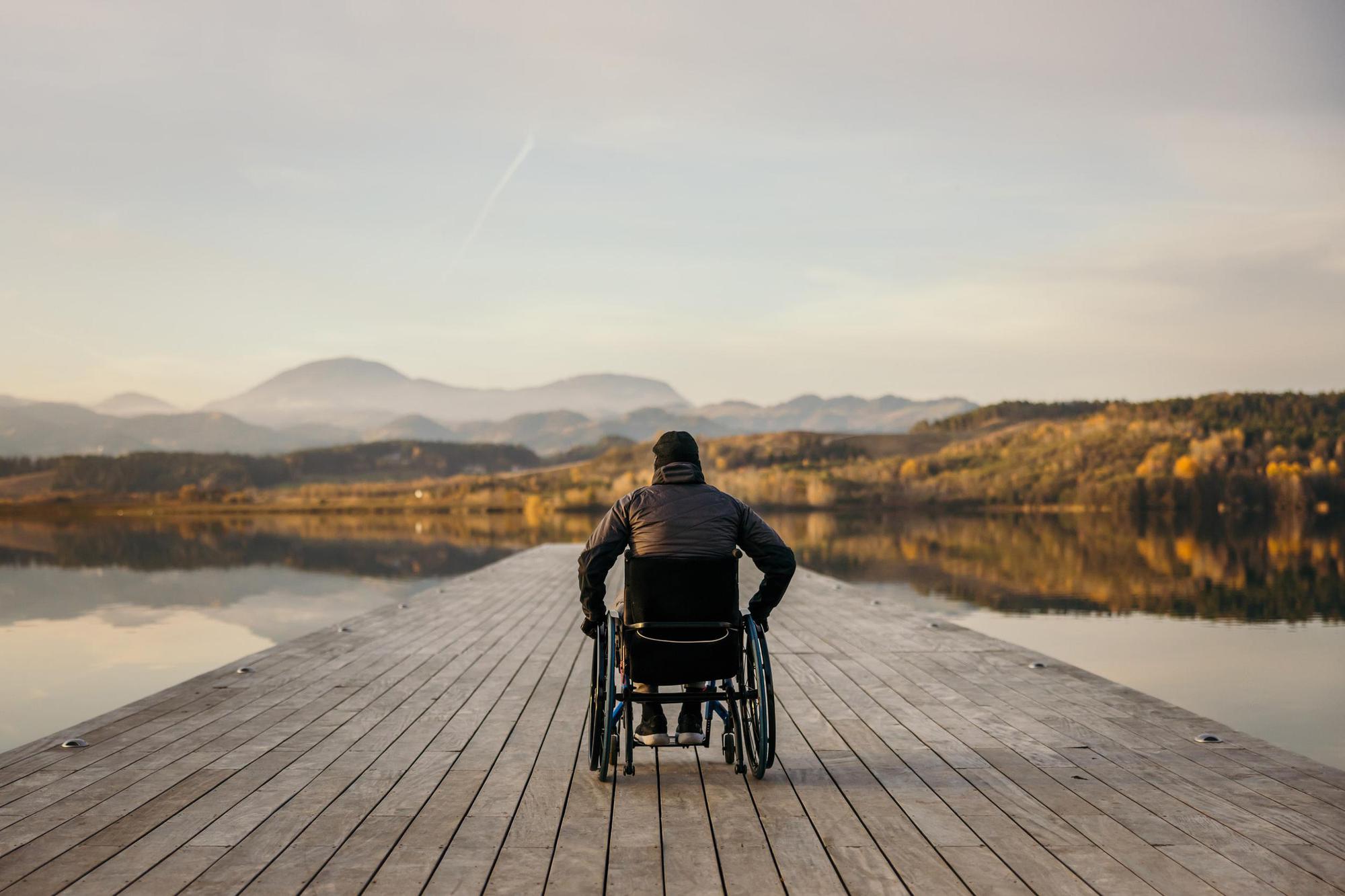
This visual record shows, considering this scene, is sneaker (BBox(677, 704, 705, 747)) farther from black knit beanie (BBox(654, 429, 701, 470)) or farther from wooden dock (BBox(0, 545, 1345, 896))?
black knit beanie (BBox(654, 429, 701, 470))

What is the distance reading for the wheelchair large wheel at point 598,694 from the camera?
11.2 feet

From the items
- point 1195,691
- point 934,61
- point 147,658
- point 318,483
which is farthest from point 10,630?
point 318,483

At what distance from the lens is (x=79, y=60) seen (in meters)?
21.6

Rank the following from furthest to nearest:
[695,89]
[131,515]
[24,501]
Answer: [24,501]
[131,515]
[695,89]

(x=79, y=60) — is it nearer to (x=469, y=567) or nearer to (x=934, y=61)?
(x=469, y=567)

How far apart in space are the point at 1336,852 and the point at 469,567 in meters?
18.0

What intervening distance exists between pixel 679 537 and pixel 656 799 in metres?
0.84

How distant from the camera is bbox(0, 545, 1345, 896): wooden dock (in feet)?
8.52

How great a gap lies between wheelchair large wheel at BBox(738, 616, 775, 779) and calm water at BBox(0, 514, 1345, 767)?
4.74m

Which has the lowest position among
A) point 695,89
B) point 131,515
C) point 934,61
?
point 131,515

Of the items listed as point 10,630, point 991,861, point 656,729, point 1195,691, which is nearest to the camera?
point 991,861

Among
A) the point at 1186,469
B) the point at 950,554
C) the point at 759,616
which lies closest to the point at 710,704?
the point at 759,616

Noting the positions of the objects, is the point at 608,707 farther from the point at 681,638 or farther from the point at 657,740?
the point at 681,638

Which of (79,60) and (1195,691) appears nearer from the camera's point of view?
(1195,691)
